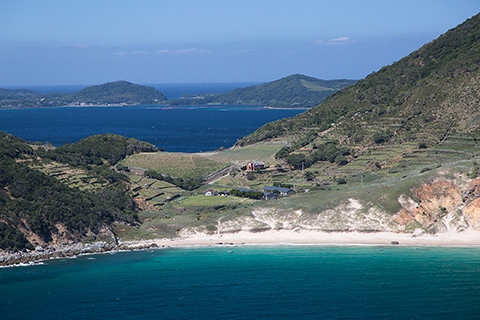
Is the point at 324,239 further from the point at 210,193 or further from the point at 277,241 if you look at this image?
the point at 210,193

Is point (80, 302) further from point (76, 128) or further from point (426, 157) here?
point (76, 128)

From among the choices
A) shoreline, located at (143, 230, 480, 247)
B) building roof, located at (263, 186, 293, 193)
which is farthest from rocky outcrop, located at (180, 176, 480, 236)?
building roof, located at (263, 186, 293, 193)

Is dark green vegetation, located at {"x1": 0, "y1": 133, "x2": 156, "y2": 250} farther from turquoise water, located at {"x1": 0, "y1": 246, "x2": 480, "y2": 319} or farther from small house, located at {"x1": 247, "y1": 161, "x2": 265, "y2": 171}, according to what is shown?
small house, located at {"x1": 247, "y1": 161, "x2": 265, "y2": 171}

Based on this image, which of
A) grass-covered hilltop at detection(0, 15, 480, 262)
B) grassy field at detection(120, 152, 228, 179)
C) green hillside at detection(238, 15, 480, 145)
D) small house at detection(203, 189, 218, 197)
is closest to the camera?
grass-covered hilltop at detection(0, 15, 480, 262)

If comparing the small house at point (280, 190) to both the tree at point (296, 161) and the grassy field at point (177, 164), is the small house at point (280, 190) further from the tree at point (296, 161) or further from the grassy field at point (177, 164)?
the grassy field at point (177, 164)

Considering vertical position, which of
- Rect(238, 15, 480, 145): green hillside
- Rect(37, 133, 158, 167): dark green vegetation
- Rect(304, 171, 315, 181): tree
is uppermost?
Rect(238, 15, 480, 145): green hillside

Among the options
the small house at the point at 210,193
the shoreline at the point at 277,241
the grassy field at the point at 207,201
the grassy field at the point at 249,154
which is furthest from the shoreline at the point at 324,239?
the grassy field at the point at 249,154

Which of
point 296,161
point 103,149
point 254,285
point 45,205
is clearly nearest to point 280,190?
point 296,161
